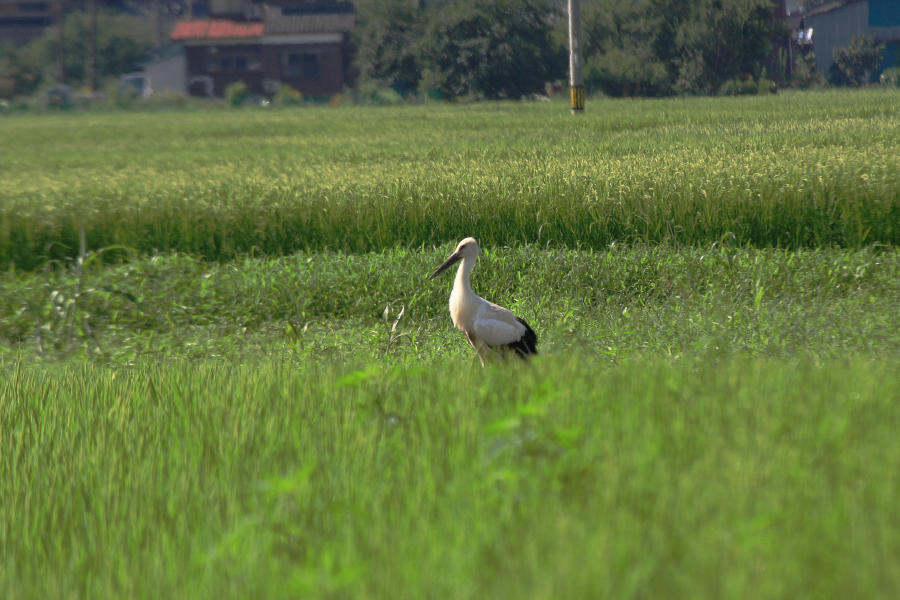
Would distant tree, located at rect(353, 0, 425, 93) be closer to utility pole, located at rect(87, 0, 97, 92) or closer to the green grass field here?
utility pole, located at rect(87, 0, 97, 92)

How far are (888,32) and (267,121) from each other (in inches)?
1142

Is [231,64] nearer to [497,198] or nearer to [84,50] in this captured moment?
[84,50]

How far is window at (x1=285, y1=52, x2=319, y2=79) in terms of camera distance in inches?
2450

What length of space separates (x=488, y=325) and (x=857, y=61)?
42.6 metres

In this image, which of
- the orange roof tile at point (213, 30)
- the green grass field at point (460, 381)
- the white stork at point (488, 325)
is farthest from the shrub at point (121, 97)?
the white stork at point (488, 325)

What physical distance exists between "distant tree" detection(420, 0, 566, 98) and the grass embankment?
40.5 meters

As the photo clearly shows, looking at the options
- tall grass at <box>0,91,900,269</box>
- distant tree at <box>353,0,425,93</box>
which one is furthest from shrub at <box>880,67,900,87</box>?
tall grass at <box>0,91,900,269</box>

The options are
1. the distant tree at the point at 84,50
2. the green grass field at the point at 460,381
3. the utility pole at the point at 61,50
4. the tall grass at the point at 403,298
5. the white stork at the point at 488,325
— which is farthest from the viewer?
the distant tree at the point at 84,50

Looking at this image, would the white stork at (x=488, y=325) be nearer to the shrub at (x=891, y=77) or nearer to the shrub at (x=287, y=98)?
the shrub at (x=891, y=77)

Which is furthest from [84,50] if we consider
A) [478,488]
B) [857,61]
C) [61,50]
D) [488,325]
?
[478,488]

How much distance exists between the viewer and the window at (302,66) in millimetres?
62219

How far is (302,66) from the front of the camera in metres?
62.6

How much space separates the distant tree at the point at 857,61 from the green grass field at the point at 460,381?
104 ft

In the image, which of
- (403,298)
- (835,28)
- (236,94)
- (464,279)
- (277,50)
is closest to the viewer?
(464,279)
